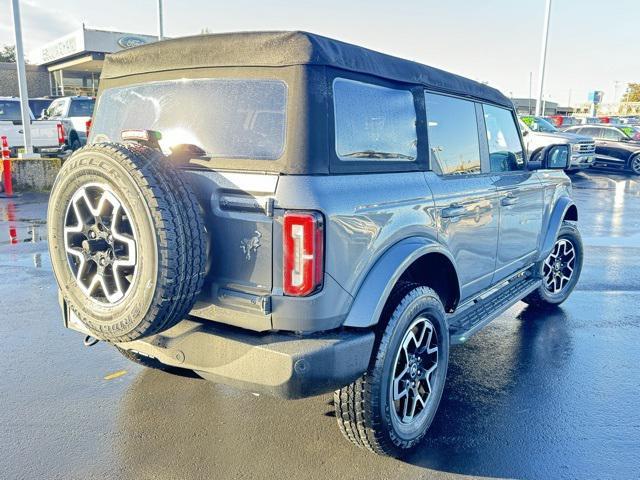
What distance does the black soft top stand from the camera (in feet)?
8.09

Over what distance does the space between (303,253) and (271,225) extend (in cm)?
19

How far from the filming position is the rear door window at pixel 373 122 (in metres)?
2.59

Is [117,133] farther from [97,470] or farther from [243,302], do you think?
[97,470]

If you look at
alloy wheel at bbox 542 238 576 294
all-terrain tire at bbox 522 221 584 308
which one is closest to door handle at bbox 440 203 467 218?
all-terrain tire at bbox 522 221 584 308

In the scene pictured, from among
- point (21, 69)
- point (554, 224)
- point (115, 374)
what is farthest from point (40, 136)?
point (554, 224)

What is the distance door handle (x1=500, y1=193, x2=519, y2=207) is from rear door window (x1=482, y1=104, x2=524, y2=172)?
0.23 m

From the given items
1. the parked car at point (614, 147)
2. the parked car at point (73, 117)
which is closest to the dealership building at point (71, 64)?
the parked car at point (73, 117)

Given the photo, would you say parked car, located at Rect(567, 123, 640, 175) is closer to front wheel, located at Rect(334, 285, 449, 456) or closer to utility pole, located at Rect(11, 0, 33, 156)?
utility pole, located at Rect(11, 0, 33, 156)

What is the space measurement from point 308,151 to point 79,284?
129 cm

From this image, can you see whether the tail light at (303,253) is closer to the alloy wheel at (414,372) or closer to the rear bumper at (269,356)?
the rear bumper at (269,356)

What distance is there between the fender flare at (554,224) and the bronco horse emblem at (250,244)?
131 inches

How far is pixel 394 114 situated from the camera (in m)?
2.97

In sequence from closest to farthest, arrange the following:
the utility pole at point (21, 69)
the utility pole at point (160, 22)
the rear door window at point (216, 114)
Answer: the rear door window at point (216, 114) → the utility pole at point (21, 69) → the utility pole at point (160, 22)

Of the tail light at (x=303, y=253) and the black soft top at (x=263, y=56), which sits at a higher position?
the black soft top at (x=263, y=56)
